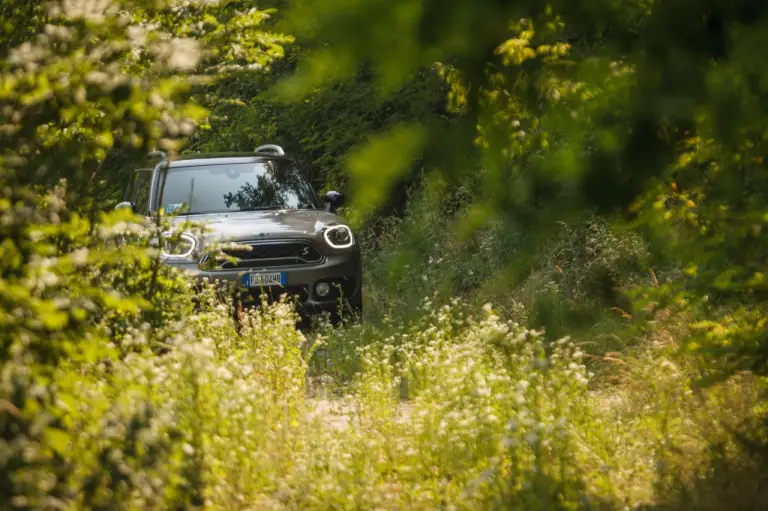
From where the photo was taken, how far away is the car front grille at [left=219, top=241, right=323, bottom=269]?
11500 millimetres

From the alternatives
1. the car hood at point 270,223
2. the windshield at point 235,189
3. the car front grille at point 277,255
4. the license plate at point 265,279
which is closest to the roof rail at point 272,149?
the windshield at point 235,189

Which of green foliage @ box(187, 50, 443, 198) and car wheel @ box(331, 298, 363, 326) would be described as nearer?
car wheel @ box(331, 298, 363, 326)

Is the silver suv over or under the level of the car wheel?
over

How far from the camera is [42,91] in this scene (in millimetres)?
4426

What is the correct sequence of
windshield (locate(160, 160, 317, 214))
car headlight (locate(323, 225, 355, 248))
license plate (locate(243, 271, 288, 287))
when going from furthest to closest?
windshield (locate(160, 160, 317, 214))
car headlight (locate(323, 225, 355, 248))
license plate (locate(243, 271, 288, 287))

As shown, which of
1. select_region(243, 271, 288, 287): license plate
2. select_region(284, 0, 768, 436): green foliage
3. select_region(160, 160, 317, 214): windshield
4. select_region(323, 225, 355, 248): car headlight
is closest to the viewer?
select_region(284, 0, 768, 436): green foliage

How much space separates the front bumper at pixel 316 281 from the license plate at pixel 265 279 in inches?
1.4

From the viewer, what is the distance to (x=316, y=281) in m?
11.8

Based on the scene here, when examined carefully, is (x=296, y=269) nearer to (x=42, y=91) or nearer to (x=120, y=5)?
(x=120, y=5)

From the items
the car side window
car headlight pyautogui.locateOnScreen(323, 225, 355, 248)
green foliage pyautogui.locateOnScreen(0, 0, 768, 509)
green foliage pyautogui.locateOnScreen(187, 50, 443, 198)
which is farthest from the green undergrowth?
green foliage pyautogui.locateOnScreen(187, 50, 443, 198)

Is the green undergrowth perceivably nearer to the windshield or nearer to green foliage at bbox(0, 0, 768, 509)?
green foliage at bbox(0, 0, 768, 509)

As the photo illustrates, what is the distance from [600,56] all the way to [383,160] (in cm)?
72

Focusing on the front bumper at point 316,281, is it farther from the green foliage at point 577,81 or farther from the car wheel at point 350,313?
the green foliage at point 577,81

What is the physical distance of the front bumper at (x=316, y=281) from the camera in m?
11.6
